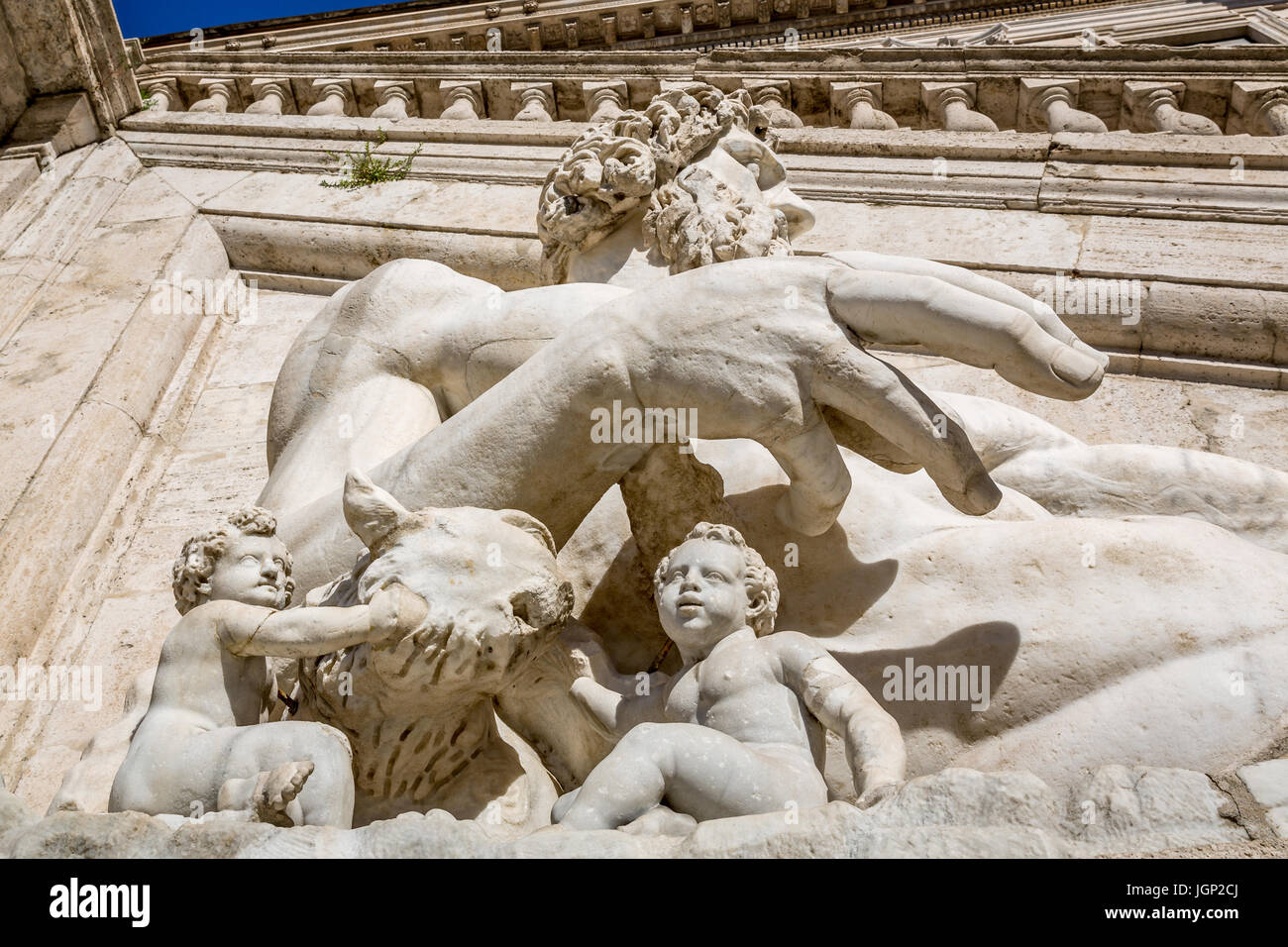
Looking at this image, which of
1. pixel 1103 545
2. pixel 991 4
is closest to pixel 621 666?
pixel 1103 545

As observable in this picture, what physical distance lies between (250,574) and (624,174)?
1.92 m

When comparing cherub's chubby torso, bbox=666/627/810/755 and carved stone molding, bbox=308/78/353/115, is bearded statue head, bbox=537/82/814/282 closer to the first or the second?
cherub's chubby torso, bbox=666/627/810/755

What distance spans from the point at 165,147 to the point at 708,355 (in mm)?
4785

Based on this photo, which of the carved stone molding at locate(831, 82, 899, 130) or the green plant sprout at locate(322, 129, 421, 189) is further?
the carved stone molding at locate(831, 82, 899, 130)

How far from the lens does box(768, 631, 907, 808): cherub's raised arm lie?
7.98ft

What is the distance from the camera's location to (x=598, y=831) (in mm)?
2156

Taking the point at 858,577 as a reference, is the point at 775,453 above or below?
above

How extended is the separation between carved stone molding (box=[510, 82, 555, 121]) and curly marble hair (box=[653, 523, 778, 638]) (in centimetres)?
497

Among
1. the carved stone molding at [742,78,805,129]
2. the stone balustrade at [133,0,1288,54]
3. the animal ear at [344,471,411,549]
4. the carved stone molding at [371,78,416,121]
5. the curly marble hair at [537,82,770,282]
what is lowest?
the stone balustrade at [133,0,1288,54]

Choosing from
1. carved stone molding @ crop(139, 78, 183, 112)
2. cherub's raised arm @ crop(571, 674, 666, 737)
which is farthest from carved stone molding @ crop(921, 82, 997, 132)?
cherub's raised arm @ crop(571, 674, 666, 737)

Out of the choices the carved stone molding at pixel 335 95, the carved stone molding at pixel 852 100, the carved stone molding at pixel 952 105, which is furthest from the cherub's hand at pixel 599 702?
the carved stone molding at pixel 335 95

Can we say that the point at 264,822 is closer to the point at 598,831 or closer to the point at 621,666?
the point at 598,831

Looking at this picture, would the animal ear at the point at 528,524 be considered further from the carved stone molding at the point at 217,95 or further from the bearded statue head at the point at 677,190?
the carved stone molding at the point at 217,95

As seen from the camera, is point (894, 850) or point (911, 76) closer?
point (894, 850)
